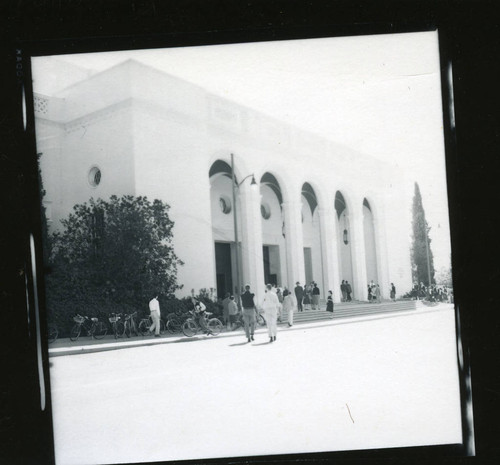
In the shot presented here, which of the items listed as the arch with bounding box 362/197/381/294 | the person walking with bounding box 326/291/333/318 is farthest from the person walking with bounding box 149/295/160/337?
the arch with bounding box 362/197/381/294

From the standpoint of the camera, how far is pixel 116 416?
447cm

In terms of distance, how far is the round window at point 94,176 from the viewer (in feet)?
15.0

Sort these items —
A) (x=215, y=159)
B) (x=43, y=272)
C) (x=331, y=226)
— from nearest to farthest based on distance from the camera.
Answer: (x=43, y=272), (x=215, y=159), (x=331, y=226)

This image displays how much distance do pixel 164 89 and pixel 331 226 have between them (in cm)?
186

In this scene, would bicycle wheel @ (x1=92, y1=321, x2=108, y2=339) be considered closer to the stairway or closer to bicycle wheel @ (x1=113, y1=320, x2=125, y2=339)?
bicycle wheel @ (x1=113, y1=320, x2=125, y2=339)

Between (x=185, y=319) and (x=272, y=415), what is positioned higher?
(x=185, y=319)

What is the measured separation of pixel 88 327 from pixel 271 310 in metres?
1.48

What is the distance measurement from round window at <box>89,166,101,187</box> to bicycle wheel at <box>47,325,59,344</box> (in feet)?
3.83

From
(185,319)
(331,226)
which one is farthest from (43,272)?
(331,226)

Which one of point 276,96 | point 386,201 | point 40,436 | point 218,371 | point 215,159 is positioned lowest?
point 40,436

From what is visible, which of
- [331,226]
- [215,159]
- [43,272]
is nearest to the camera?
[43,272]

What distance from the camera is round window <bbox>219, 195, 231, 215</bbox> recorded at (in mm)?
4848

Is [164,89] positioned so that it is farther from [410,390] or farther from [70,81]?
[410,390]

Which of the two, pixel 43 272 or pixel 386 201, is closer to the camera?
pixel 43 272
